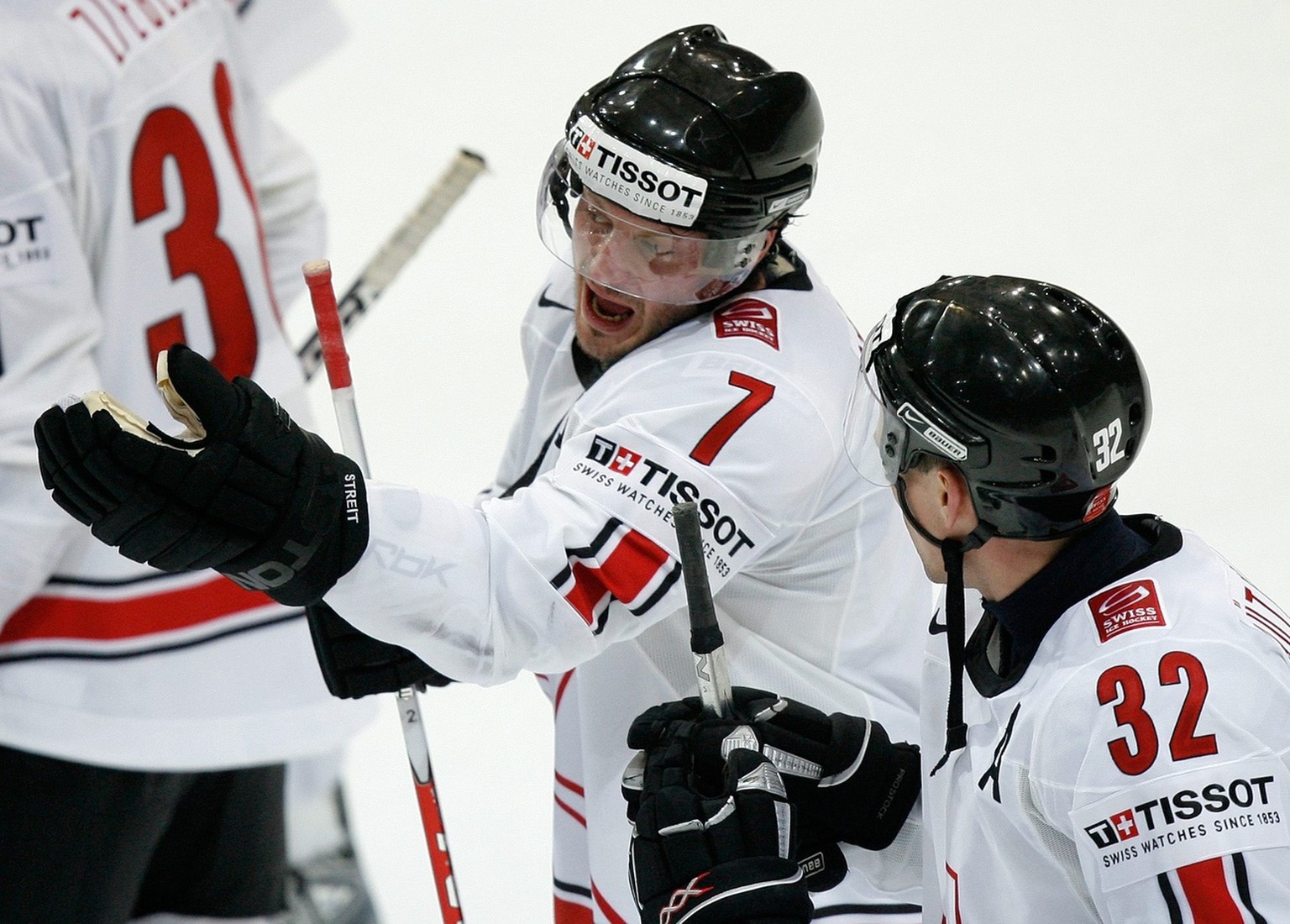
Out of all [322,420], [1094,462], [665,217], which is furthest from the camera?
[322,420]

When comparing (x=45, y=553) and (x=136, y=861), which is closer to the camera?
(x=45, y=553)

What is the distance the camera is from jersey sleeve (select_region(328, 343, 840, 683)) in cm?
157

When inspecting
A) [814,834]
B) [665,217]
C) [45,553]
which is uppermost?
[665,217]

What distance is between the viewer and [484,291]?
4.89 m

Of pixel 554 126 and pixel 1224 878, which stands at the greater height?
pixel 1224 878

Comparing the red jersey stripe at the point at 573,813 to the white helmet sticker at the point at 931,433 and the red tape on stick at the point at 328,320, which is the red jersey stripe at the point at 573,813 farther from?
the white helmet sticker at the point at 931,433

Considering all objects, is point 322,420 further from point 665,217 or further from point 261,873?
point 665,217

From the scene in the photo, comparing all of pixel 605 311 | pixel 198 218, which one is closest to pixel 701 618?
pixel 605 311

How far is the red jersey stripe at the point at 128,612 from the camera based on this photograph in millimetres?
2340

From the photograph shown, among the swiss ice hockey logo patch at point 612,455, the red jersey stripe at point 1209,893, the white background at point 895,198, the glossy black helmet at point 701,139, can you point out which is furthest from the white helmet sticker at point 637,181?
the white background at point 895,198

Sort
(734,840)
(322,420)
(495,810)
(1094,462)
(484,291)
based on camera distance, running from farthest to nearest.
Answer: (484,291) < (322,420) < (495,810) < (734,840) < (1094,462)

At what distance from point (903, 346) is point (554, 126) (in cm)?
403

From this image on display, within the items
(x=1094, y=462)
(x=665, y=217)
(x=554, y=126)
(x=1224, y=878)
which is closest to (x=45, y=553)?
(x=665, y=217)

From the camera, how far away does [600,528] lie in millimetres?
1647
